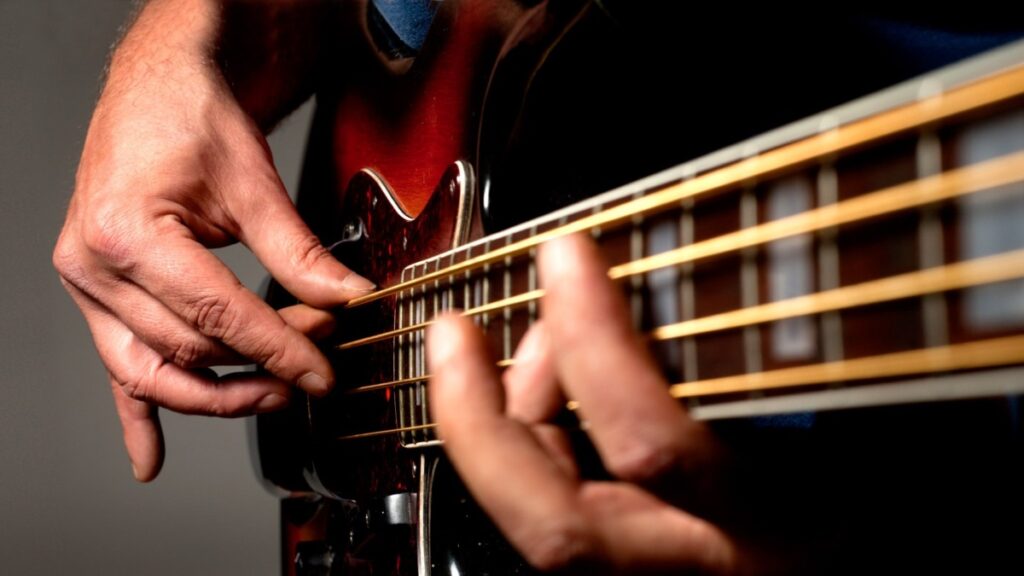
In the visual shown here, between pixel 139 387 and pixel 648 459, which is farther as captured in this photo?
pixel 139 387

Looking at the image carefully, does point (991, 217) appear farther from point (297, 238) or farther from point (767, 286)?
point (297, 238)

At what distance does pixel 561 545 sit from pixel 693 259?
0.13m

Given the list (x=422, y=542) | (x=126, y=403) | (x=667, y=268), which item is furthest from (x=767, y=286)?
(x=126, y=403)

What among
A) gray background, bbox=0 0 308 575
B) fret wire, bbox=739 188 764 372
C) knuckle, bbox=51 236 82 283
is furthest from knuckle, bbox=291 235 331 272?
gray background, bbox=0 0 308 575

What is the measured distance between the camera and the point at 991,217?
256 millimetres

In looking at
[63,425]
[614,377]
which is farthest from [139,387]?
[63,425]

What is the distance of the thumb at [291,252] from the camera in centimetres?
66

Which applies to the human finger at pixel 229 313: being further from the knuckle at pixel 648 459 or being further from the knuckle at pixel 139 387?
the knuckle at pixel 648 459

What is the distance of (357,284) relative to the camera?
656 mm

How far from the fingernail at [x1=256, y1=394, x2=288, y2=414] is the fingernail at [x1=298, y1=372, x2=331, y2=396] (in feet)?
0.19

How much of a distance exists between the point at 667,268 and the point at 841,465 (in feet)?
0.35

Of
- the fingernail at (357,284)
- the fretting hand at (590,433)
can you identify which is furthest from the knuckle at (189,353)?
the fretting hand at (590,433)

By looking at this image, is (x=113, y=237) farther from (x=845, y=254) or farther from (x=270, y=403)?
(x=845, y=254)

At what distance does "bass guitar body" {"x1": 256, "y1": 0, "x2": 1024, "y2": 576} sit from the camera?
28cm
